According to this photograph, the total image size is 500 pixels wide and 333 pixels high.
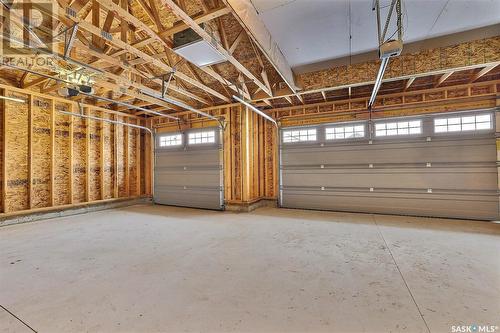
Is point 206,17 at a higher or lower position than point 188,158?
higher

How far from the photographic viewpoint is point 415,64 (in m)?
4.14

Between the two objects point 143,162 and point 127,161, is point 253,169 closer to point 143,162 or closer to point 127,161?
point 143,162

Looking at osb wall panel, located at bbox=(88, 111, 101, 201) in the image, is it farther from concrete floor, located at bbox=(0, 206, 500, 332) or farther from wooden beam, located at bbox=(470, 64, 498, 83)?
wooden beam, located at bbox=(470, 64, 498, 83)

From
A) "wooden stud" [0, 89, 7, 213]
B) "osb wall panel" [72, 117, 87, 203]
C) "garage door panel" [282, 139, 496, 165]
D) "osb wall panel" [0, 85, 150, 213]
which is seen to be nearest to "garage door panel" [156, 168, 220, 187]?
"osb wall panel" [0, 85, 150, 213]

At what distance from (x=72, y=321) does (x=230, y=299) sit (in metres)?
1.26

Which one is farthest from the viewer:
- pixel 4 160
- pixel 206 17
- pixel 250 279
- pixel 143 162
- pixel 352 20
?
pixel 143 162

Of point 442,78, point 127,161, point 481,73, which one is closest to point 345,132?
point 442,78

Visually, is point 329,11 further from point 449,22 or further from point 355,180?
point 355,180

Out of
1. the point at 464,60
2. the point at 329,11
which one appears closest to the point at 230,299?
the point at 329,11

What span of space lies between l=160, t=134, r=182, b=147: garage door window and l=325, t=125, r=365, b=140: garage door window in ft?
16.0

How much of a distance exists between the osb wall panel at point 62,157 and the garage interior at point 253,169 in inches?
1.4

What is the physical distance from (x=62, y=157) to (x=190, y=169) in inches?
135

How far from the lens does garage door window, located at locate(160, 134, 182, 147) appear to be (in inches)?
301

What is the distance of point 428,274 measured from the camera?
2492 mm
